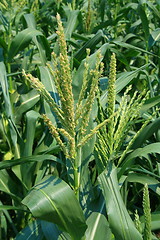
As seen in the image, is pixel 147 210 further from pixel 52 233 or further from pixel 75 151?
pixel 52 233

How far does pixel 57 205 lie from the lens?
1.53 m

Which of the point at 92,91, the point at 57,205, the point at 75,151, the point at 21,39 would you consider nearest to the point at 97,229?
the point at 57,205

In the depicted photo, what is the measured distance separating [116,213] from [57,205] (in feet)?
0.82

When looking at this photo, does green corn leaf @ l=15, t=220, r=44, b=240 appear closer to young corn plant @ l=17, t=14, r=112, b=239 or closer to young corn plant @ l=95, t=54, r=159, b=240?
young corn plant @ l=17, t=14, r=112, b=239

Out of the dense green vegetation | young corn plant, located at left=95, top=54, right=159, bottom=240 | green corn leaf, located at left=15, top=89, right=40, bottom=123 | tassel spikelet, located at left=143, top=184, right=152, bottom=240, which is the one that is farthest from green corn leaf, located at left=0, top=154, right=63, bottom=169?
green corn leaf, located at left=15, top=89, right=40, bottom=123

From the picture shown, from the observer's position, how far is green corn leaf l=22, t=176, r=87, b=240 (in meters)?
1.50

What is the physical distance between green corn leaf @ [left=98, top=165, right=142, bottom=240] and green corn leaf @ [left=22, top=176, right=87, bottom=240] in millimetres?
128

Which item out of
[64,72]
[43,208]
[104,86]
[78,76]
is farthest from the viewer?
[104,86]

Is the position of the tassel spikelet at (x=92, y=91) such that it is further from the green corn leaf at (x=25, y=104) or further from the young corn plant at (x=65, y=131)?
the green corn leaf at (x=25, y=104)

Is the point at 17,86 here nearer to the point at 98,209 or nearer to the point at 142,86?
the point at 142,86

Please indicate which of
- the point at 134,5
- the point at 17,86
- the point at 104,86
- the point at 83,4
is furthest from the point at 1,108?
the point at 83,4

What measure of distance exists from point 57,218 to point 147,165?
1.24 metres

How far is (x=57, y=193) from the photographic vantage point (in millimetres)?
1548

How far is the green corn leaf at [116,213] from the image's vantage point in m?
1.54
